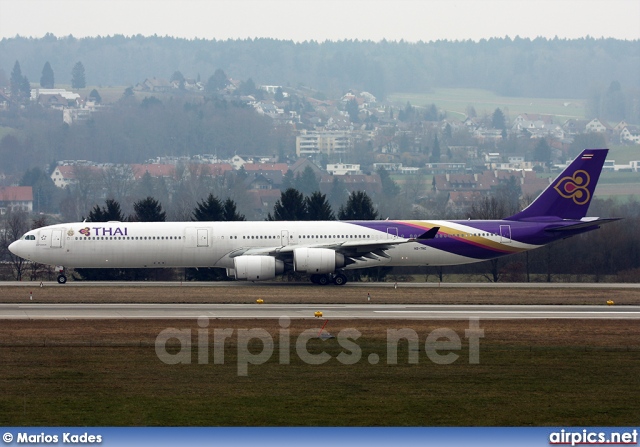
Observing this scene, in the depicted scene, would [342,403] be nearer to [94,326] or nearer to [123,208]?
[94,326]

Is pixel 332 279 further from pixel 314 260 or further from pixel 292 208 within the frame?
pixel 292 208

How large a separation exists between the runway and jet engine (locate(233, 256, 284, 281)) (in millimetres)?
9254

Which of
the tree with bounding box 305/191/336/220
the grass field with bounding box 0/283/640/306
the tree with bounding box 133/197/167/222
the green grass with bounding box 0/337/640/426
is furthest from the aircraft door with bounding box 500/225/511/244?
the green grass with bounding box 0/337/640/426

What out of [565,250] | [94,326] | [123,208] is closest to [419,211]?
[123,208]

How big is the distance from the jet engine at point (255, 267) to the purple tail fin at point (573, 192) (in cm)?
1358

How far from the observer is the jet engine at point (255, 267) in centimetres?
5331

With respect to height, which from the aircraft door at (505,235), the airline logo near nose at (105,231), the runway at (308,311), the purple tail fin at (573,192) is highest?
the purple tail fin at (573,192)

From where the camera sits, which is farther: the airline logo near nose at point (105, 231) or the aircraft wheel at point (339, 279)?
the airline logo near nose at point (105, 231)

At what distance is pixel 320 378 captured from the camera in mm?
26578

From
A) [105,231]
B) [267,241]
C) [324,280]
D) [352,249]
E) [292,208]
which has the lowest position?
[324,280]

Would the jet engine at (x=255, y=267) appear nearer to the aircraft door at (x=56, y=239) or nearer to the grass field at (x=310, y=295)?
the grass field at (x=310, y=295)

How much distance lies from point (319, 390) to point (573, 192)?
3536 cm

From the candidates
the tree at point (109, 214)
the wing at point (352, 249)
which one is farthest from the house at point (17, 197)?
the wing at point (352, 249)

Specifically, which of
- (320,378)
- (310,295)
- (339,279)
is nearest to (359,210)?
(339,279)
